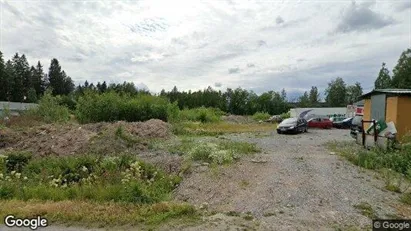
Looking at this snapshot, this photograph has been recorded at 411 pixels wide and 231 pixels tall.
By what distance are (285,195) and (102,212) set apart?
4314 mm

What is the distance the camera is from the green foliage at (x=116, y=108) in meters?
26.5

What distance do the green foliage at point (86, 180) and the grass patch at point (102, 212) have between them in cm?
70

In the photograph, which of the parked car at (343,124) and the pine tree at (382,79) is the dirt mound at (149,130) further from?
the pine tree at (382,79)

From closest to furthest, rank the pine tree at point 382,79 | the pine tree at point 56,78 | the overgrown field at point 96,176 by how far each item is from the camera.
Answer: the overgrown field at point 96,176, the pine tree at point 382,79, the pine tree at point 56,78

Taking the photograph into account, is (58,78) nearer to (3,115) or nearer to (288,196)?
(3,115)

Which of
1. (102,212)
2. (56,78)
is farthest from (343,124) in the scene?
(56,78)

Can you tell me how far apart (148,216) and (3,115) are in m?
27.3

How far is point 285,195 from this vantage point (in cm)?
748

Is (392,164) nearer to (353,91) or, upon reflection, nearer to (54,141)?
(54,141)

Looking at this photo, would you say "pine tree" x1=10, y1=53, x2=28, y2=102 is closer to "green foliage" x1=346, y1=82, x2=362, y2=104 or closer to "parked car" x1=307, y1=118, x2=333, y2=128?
"parked car" x1=307, y1=118, x2=333, y2=128

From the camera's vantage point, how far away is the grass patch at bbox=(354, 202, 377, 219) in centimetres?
634

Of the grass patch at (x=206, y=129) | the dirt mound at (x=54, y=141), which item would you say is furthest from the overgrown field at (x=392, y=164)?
the grass patch at (x=206, y=129)

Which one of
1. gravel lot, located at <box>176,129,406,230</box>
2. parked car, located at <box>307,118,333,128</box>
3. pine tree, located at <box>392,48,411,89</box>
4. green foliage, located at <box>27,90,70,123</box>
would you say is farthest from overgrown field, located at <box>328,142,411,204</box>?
pine tree, located at <box>392,48,411,89</box>

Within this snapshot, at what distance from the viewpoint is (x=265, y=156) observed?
42.5 feet
